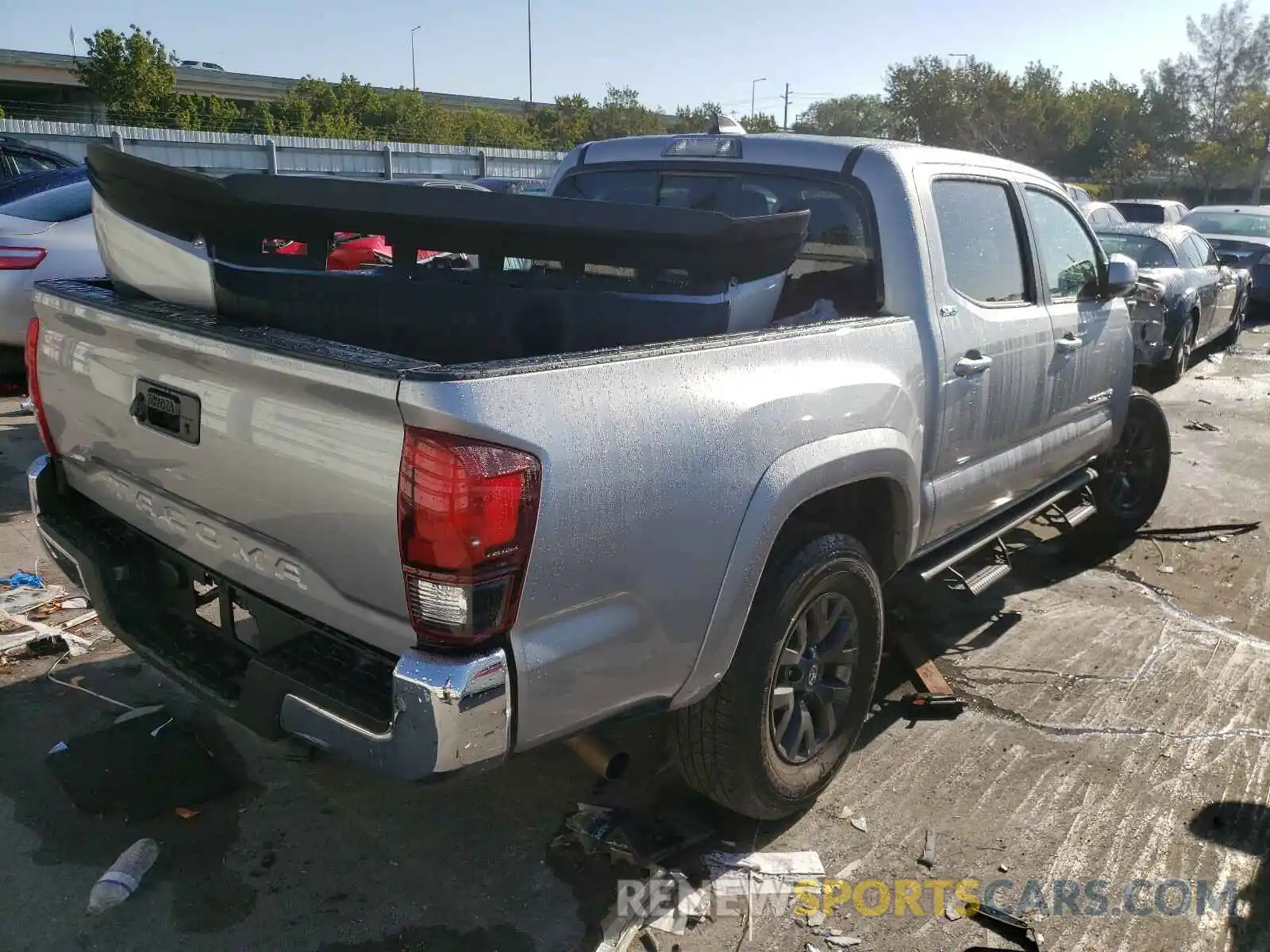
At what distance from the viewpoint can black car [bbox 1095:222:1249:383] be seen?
34.3ft

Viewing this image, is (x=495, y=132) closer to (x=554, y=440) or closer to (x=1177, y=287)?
(x=1177, y=287)

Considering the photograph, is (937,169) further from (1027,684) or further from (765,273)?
(1027,684)

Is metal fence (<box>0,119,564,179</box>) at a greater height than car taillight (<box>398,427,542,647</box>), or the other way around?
metal fence (<box>0,119,564,179</box>)

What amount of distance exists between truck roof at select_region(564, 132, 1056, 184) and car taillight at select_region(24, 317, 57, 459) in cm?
223

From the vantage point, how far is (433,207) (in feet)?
9.94

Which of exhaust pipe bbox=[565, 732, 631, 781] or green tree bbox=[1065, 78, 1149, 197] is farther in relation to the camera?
green tree bbox=[1065, 78, 1149, 197]

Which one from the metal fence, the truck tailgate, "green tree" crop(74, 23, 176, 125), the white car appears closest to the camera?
the truck tailgate

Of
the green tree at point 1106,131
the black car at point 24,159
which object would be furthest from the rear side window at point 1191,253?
the green tree at point 1106,131

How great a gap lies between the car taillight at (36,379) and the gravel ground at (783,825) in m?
1.05

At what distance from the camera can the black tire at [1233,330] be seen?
1373cm

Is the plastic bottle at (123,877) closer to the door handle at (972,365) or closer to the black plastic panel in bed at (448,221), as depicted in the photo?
the black plastic panel in bed at (448,221)

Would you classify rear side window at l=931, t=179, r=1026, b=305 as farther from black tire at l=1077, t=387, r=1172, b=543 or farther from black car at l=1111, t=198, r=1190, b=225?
black car at l=1111, t=198, r=1190, b=225

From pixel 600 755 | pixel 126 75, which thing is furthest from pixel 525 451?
pixel 126 75

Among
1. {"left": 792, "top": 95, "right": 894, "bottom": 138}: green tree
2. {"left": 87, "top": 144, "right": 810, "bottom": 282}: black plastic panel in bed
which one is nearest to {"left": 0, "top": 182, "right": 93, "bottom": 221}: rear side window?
{"left": 87, "top": 144, "right": 810, "bottom": 282}: black plastic panel in bed
